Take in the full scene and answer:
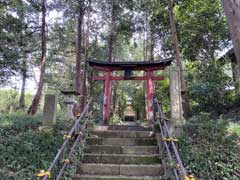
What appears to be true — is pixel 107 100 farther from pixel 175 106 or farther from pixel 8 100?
pixel 8 100

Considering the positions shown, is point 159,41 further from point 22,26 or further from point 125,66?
point 22,26

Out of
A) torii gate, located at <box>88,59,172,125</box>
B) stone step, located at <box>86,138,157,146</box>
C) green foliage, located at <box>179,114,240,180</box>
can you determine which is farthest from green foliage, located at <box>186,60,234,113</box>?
stone step, located at <box>86,138,157,146</box>

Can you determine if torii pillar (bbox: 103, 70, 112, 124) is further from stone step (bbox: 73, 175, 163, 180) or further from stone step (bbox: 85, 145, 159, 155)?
stone step (bbox: 73, 175, 163, 180)

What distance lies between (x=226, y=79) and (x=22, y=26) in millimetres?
9447

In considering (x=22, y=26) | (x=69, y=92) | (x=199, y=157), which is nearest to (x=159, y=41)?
(x=22, y=26)

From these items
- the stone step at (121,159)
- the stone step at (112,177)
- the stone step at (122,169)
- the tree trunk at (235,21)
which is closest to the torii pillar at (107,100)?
the stone step at (121,159)

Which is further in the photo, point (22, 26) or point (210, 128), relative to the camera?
point (22, 26)

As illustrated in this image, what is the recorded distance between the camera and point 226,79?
907 cm

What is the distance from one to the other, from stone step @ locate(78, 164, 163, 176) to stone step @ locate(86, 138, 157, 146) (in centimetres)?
93

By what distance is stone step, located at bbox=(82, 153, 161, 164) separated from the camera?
14.6 ft

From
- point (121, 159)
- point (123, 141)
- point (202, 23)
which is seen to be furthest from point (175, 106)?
point (202, 23)

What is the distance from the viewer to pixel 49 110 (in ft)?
16.4

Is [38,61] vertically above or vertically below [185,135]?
above

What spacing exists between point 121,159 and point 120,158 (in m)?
0.03
